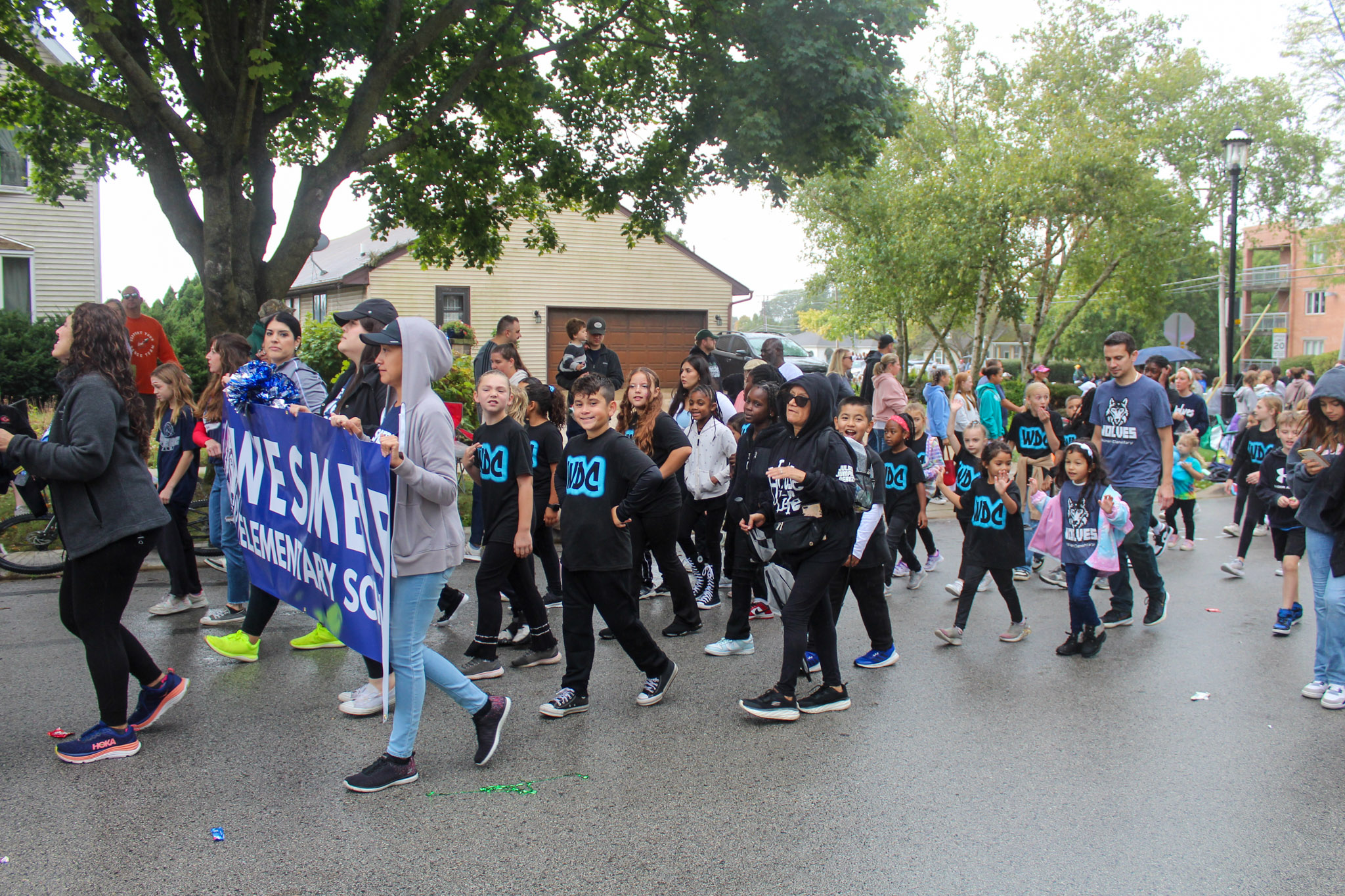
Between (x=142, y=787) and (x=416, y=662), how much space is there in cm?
122

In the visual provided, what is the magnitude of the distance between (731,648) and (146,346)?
19.9 feet

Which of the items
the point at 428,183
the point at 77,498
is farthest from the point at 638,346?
the point at 77,498

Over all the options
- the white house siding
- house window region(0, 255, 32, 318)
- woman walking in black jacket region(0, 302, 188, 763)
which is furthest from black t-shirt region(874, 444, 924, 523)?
the white house siding

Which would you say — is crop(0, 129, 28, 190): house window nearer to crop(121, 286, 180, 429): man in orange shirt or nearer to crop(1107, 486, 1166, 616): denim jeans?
crop(121, 286, 180, 429): man in orange shirt

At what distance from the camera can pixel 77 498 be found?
3.95 m

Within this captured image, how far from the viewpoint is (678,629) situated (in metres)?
6.37

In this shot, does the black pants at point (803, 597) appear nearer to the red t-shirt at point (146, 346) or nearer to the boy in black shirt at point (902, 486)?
the boy in black shirt at point (902, 486)

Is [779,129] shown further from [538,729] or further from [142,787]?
[142,787]

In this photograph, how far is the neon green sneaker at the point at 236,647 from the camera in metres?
5.41

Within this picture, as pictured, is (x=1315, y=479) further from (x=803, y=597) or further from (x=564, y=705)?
(x=564, y=705)

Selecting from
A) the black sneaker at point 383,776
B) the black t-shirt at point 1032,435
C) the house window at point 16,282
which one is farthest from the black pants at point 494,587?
the house window at point 16,282

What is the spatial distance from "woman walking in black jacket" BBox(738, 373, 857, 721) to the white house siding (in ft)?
78.0

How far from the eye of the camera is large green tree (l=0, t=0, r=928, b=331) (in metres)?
9.70

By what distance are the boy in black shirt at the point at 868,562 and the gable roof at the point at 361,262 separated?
2228 centimetres
